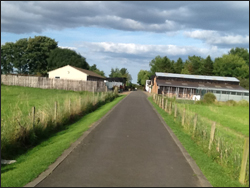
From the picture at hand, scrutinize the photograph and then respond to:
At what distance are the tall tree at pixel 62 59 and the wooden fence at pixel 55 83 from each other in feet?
90.0

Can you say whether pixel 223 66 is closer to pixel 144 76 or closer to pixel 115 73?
pixel 144 76

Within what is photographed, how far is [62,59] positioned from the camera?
2970 inches

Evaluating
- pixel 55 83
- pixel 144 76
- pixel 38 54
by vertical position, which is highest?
pixel 38 54

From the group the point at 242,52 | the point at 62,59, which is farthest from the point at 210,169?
the point at 242,52

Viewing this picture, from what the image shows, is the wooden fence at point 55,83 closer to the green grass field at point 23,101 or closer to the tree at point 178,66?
the green grass field at point 23,101

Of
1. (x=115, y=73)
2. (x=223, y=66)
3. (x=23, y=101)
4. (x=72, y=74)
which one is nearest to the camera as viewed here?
(x=23, y=101)

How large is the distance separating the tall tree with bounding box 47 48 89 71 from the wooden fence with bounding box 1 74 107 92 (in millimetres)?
27433

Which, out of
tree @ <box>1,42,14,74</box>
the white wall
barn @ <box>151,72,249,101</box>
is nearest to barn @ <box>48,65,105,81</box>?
the white wall

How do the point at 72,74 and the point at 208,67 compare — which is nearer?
the point at 72,74

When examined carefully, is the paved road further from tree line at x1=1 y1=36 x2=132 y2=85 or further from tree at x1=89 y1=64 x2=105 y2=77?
tree at x1=89 y1=64 x2=105 y2=77

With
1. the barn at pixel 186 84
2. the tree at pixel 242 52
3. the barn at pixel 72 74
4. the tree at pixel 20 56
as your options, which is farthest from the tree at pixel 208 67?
the tree at pixel 20 56

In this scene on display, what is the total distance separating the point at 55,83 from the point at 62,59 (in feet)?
98.2

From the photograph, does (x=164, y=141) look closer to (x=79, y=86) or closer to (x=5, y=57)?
(x=79, y=86)

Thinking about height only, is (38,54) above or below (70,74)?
above
